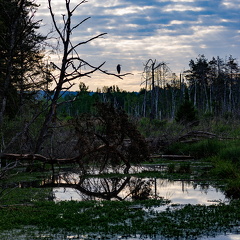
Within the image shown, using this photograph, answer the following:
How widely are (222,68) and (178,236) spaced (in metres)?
87.3

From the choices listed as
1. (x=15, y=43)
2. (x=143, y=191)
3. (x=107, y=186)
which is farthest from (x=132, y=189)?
(x=15, y=43)

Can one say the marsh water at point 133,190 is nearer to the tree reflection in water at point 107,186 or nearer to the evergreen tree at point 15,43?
the tree reflection in water at point 107,186

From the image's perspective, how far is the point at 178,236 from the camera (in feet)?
30.1

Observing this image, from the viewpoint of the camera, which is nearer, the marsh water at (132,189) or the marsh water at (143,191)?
the marsh water at (132,189)

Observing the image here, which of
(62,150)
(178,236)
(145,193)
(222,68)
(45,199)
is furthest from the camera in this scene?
(222,68)

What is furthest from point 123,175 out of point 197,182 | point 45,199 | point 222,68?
point 222,68

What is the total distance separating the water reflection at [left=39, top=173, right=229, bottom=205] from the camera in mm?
14208

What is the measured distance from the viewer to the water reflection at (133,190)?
14.2m

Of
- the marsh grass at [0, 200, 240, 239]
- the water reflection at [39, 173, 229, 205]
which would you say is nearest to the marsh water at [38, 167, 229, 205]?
the water reflection at [39, 173, 229, 205]

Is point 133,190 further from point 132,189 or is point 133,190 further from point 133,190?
point 132,189

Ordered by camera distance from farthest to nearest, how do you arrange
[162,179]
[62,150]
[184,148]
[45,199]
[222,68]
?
[222,68] → [184,148] → [62,150] → [162,179] → [45,199]

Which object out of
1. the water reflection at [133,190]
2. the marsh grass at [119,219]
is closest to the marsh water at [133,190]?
the water reflection at [133,190]

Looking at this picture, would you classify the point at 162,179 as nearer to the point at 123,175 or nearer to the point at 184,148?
the point at 123,175

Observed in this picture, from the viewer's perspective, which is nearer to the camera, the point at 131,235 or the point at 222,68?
the point at 131,235
